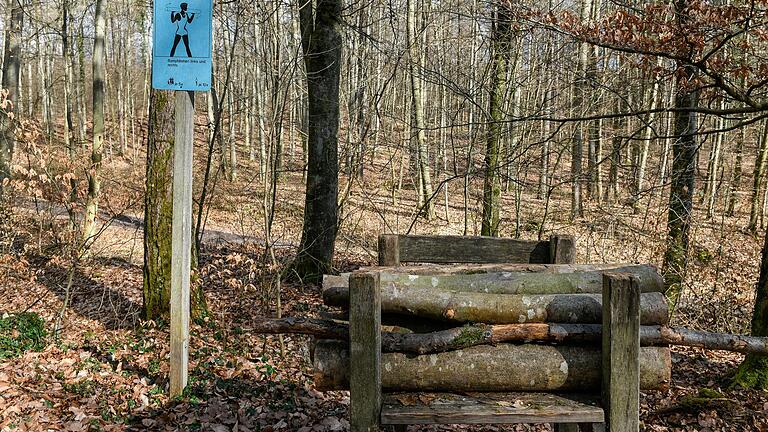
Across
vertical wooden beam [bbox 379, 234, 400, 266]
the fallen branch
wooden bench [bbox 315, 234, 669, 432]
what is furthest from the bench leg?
vertical wooden beam [bbox 379, 234, 400, 266]

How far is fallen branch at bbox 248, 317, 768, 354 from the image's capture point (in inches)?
108

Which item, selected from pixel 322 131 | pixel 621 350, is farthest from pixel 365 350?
pixel 322 131

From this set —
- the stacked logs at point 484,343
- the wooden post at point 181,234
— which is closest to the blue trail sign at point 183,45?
the wooden post at point 181,234

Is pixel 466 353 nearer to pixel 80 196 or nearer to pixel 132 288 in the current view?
pixel 80 196

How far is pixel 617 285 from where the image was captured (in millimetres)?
2645

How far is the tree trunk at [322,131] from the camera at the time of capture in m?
8.52

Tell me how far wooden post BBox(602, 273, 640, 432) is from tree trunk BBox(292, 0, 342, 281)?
20.2 ft

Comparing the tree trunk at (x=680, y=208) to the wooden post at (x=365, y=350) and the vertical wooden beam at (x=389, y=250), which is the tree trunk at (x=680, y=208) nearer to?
the vertical wooden beam at (x=389, y=250)

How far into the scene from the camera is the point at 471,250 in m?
4.21

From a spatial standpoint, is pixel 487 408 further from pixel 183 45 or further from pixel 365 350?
pixel 183 45

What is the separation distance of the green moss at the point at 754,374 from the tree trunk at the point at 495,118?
4.22m

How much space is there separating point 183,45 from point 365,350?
10.5ft

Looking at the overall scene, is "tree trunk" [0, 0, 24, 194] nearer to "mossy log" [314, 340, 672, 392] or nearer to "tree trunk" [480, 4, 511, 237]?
"tree trunk" [480, 4, 511, 237]

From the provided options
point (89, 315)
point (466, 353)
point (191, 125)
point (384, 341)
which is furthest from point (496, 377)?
point (89, 315)
